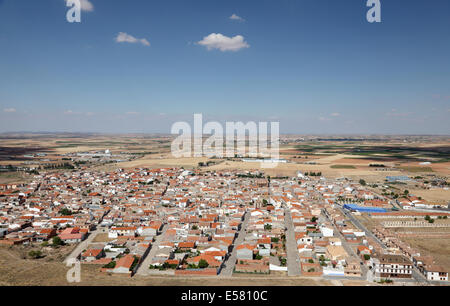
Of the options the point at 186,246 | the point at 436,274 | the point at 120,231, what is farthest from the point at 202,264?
the point at 436,274

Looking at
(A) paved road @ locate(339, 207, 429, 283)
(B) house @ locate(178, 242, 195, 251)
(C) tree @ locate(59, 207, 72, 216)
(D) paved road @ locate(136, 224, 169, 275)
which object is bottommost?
(A) paved road @ locate(339, 207, 429, 283)

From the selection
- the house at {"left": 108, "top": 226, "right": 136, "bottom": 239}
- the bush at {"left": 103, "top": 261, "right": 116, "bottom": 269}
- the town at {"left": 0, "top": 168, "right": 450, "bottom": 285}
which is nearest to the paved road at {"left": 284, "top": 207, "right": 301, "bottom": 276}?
the town at {"left": 0, "top": 168, "right": 450, "bottom": 285}

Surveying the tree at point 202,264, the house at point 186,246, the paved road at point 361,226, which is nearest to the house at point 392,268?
the paved road at point 361,226

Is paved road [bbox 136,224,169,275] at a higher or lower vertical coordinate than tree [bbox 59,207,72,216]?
lower

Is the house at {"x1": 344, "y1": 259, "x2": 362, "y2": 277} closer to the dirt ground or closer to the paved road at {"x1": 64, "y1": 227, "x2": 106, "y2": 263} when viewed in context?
the dirt ground

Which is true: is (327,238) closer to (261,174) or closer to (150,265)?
(150,265)

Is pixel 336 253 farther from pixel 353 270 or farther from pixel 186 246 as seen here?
pixel 186 246
